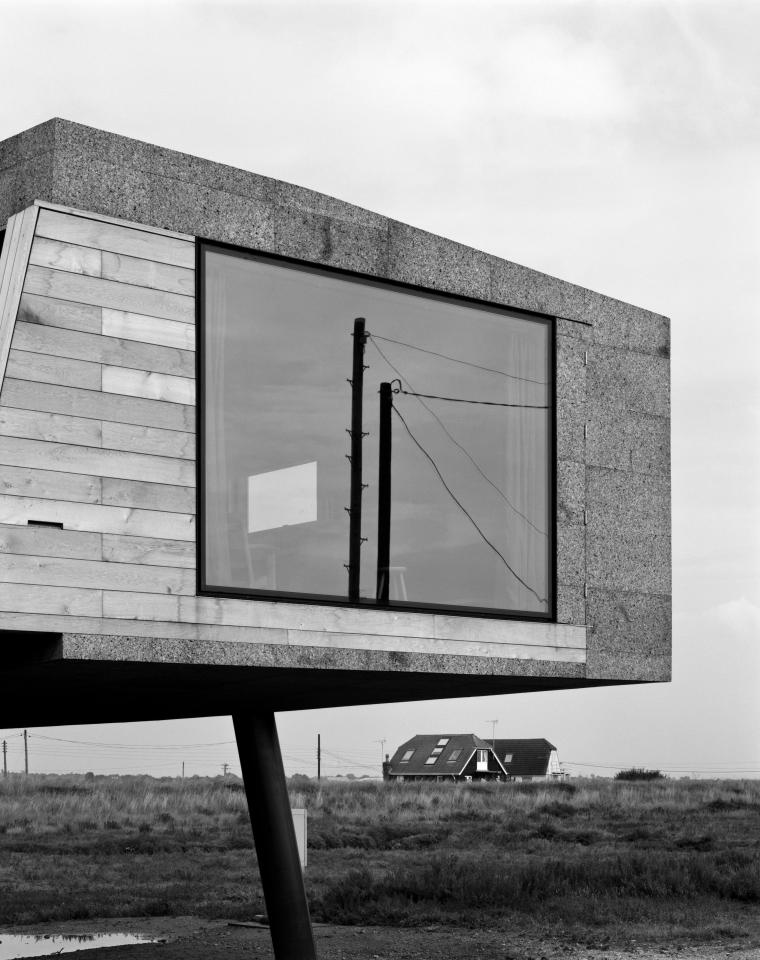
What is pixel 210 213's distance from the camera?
7938 mm

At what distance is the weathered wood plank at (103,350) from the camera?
23.0 ft

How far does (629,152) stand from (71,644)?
8497 millimetres

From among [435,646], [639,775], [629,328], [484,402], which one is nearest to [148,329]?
[484,402]

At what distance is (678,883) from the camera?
1736 centimetres

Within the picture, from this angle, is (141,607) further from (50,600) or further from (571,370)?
(571,370)

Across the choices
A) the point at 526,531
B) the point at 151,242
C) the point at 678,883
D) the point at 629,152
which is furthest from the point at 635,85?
the point at 678,883

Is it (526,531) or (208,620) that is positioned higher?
(526,531)

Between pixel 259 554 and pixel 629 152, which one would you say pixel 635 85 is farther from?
pixel 259 554

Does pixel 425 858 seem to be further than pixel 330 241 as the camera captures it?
Yes

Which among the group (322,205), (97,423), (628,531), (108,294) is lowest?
(628,531)

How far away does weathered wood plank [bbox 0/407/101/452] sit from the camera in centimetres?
686

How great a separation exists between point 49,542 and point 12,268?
61.4 inches

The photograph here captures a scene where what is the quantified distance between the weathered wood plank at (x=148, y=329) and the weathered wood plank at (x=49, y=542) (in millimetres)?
1186

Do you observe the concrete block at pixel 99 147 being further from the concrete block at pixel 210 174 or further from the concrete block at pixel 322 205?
the concrete block at pixel 322 205
